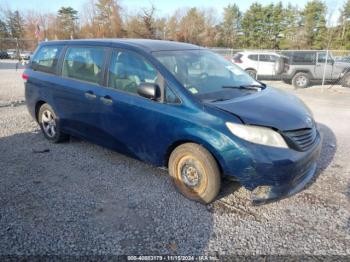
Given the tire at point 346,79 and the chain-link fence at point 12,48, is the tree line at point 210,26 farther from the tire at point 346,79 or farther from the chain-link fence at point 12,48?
the tire at point 346,79

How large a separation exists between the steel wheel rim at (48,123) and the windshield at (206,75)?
2.56 m

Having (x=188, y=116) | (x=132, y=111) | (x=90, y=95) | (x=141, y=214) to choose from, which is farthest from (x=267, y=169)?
(x=90, y=95)

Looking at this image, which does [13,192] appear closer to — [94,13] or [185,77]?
[185,77]

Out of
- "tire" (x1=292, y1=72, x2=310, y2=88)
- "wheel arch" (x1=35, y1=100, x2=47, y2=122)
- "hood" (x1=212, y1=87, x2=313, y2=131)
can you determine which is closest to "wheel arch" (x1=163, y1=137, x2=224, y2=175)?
"hood" (x1=212, y1=87, x2=313, y2=131)

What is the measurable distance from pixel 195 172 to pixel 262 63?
479 inches

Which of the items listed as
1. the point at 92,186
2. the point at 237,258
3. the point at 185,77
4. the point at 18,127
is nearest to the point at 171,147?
the point at 185,77

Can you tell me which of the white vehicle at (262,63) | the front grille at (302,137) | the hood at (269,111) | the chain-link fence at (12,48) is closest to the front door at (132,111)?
the hood at (269,111)

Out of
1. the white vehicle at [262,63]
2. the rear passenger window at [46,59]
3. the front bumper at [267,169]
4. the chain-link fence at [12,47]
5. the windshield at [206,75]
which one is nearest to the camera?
the front bumper at [267,169]

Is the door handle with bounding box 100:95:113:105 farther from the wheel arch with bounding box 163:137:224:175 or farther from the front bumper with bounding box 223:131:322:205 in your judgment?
the front bumper with bounding box 223:131:322:205

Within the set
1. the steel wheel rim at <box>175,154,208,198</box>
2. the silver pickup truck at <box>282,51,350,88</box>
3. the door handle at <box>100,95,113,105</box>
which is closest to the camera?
the steel wheel rim at <box>175,154,208,198</box>

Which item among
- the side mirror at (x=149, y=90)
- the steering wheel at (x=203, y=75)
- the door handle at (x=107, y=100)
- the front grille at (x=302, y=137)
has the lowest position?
the front grille at (x=302, y=137)

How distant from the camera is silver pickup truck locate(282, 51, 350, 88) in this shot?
13.1m

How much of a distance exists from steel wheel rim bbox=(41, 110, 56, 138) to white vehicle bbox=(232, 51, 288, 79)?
10.6 m

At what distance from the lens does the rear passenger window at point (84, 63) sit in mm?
4285
